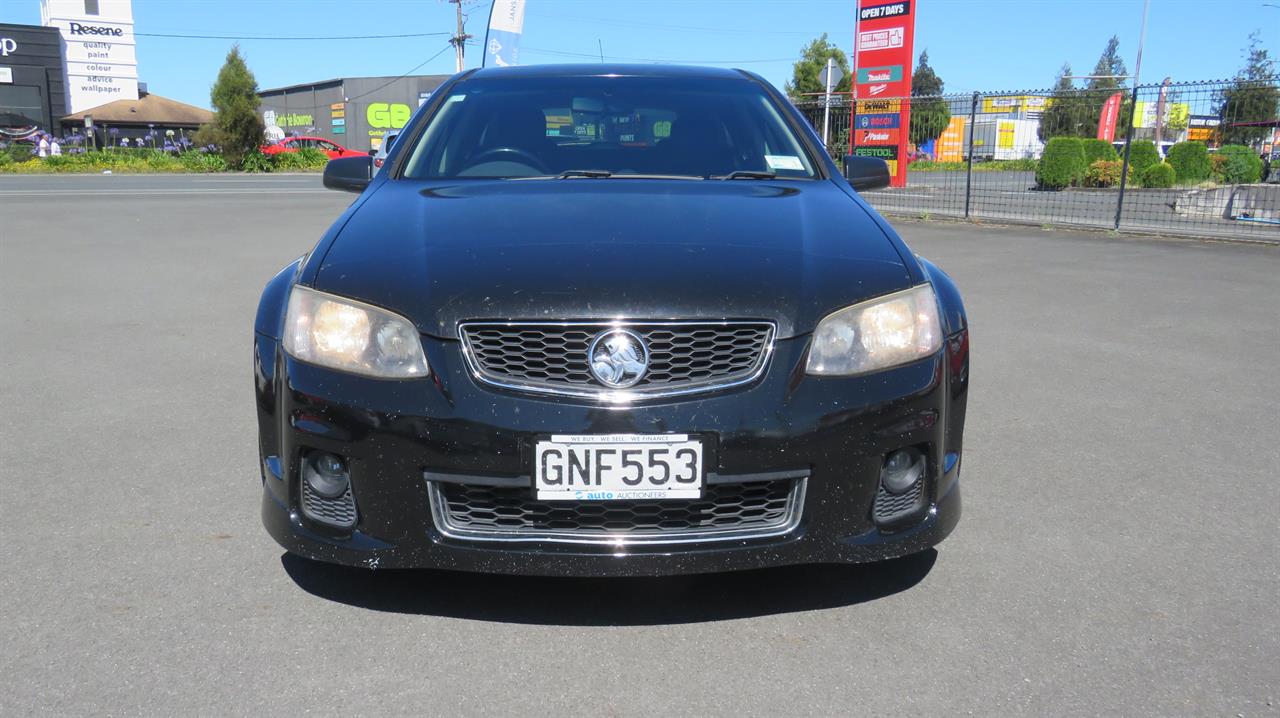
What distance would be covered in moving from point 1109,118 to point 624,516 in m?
24.1

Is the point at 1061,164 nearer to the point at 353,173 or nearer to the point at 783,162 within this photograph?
the point at 783,162

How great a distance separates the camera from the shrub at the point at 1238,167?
74.1 feet

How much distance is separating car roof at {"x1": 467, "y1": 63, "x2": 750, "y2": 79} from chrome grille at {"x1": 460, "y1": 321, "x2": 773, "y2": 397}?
206 centimetres

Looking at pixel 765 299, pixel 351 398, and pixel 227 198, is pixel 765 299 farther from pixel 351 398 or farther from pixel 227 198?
pixel 227 198

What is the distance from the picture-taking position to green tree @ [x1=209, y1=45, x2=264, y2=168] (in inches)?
1555

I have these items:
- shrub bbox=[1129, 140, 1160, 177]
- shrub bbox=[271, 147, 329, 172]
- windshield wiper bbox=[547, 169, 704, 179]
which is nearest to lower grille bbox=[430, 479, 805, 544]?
windshield wiper bbox=[547, 169, 704, 179]

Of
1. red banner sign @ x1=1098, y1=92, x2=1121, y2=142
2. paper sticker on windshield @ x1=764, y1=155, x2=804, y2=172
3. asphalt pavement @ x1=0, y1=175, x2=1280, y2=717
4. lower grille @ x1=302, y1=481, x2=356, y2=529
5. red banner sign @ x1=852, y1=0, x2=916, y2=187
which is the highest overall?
red banner sign @ x1=852, y1=0, x2=916, y2=187

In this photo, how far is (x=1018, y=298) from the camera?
7.92m

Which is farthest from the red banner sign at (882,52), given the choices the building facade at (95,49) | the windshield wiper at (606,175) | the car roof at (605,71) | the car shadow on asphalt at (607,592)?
the building facade at (95,49)

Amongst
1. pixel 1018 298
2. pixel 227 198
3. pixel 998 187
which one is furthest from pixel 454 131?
pixel 227 198

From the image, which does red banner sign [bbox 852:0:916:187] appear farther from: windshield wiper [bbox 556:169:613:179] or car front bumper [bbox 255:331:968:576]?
car front bumper [bbox 255:331:968:576]

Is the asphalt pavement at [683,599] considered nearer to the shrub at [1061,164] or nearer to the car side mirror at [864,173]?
the car side mirror at [864,173]

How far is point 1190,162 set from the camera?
988 inches

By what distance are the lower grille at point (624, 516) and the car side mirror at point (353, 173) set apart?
1.88 meters
